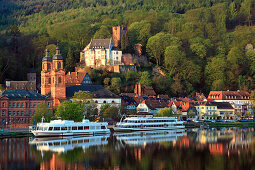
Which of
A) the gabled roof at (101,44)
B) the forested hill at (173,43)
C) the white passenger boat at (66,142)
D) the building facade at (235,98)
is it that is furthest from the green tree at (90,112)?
the building facade at (235,98)

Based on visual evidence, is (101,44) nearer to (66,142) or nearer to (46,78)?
(46,78)

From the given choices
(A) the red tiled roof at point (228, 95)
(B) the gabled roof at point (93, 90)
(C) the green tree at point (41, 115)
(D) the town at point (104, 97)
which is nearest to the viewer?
(C) the green tree at point (41, 115)

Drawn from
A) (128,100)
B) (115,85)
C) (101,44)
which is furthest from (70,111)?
(101,44)

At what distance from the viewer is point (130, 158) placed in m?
57.4

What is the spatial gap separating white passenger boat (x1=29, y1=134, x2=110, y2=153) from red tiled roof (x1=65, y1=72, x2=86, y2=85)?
4394 cm

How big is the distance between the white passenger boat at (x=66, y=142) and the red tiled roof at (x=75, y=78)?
144ft

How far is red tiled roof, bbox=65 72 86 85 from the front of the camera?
125 m

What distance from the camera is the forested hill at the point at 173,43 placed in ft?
461

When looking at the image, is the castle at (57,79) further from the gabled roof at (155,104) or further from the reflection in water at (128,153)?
the reflection in water at (128,153)

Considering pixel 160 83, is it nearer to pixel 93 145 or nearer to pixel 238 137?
pixel 238 137

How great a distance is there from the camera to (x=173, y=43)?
14725 cm

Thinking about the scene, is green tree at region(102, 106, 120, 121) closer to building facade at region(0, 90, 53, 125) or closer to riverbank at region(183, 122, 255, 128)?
building facade at region(0, 90, 53, 125)

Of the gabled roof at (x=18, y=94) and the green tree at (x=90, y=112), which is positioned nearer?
the gabled roof at (x=18, y=94)

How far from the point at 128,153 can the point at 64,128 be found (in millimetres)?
22249
